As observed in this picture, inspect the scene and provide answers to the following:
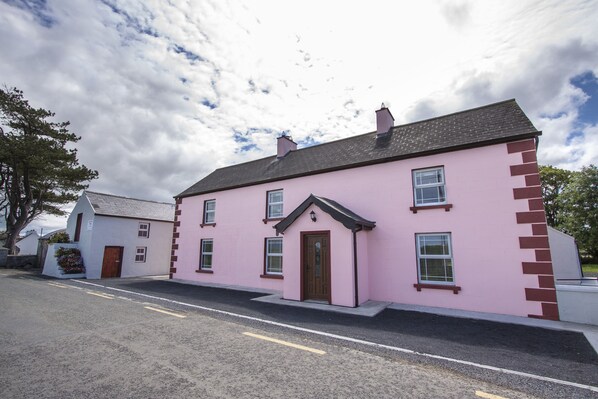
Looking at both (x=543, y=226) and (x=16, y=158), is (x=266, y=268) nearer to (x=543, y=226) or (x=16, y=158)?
(x=543, y=226)

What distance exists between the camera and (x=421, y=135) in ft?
38.9

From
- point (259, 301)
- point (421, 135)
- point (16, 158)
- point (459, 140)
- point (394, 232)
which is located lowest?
point (259, 301)

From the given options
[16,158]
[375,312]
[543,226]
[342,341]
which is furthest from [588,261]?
[16,158]

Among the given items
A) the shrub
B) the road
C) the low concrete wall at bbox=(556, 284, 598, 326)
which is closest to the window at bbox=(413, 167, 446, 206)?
the low concrete wall at bbox=(556, 284, 598, 326)

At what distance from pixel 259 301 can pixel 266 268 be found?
10.8 ft

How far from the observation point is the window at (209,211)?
1733 centimetres

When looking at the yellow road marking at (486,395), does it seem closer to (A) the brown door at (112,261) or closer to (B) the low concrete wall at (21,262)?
(A) the brown door at (112,261)

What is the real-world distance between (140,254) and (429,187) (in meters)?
22.4

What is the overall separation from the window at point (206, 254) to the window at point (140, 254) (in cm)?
910

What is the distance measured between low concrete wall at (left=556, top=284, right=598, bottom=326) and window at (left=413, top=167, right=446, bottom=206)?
13.4 feet

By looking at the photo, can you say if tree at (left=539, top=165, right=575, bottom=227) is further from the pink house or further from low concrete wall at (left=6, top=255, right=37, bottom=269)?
low concrete wall at (left=6, top=255, right=37, bottom=269)

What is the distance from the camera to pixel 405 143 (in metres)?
11.8

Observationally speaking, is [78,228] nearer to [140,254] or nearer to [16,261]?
[140,254]

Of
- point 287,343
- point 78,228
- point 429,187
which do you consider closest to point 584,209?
point 429,187
